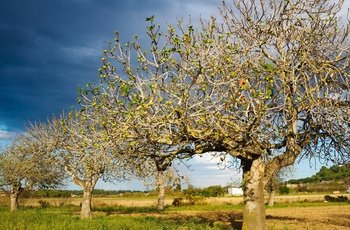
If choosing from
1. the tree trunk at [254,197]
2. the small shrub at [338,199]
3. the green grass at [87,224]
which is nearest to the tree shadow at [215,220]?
the green grass at [87,224]

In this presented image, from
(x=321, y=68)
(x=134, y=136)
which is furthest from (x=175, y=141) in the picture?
(x=321, y=68)

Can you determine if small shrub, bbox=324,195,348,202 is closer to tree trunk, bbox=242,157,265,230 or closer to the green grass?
the green grass

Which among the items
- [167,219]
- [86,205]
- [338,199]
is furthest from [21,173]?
[338,199]

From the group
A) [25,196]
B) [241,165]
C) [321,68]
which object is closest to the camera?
[321,68]

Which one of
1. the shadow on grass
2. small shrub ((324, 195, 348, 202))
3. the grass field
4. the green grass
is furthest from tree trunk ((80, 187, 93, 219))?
small shrub ((324, 195, 348, 202))

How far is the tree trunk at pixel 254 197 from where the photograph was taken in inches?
679

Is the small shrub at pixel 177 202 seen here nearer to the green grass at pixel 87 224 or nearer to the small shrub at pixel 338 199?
the small shrub at pixel 338 199

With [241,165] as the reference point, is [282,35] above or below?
above

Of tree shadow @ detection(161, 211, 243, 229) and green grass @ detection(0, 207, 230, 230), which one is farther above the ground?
green grass @ detection(0, 207, 230, 230)

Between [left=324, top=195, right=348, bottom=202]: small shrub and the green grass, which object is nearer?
the green grass

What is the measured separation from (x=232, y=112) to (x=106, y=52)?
531 cm

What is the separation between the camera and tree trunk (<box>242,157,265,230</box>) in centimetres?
1723

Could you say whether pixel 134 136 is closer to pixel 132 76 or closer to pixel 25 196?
pixel 132 76

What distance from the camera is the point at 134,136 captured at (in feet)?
47.9
